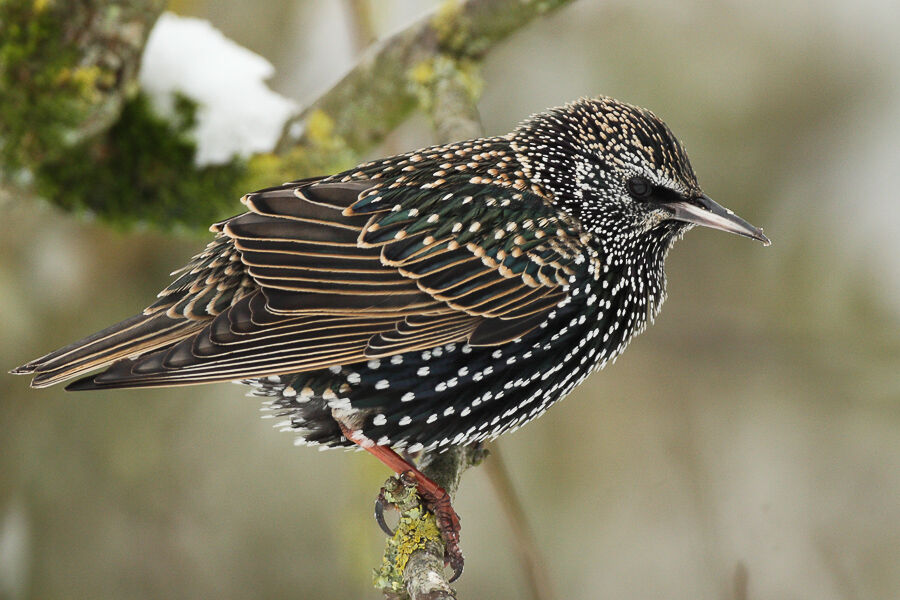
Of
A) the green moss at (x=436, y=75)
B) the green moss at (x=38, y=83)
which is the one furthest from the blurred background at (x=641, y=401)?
the green moss at (x=38, y=83)

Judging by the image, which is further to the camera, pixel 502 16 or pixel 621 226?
pixel 502 16

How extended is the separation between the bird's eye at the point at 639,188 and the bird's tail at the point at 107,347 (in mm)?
1592

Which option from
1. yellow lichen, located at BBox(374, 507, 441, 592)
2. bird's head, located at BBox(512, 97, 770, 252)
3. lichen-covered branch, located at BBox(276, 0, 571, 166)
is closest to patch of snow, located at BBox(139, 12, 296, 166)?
lichen-covered branch, located at BBox(276, 0, 571, 166)

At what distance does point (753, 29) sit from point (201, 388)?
13.0 ft


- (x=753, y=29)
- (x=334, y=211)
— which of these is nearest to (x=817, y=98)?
(x=753, y=29)

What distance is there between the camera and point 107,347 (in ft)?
10.2

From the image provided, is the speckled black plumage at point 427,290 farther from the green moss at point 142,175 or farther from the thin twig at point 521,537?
the green moss at point 142,175

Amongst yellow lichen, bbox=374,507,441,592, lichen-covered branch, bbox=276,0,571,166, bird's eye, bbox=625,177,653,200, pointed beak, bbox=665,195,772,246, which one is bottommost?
yellow lichen, bbox=374,507,441,592

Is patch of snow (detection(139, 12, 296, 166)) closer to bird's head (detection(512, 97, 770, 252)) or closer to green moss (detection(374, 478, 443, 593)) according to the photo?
bird's head (detection(512, 97, 770, 252))

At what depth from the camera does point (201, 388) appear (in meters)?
5.47

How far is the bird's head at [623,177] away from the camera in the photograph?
3357 millimetres

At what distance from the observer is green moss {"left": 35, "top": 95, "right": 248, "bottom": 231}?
4270mm

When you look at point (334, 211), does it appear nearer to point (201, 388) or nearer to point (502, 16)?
point (502, 16)

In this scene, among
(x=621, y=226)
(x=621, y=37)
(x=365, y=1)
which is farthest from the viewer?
(x=621, y=37)
